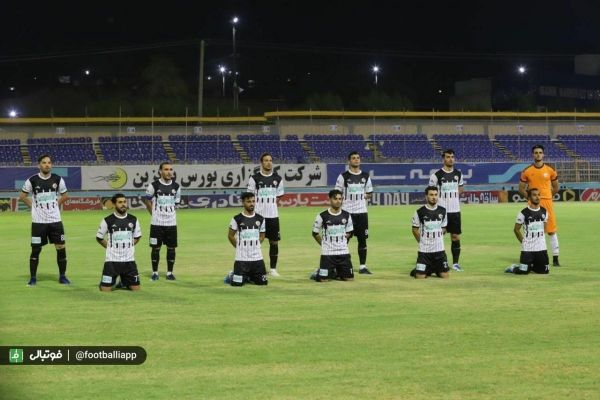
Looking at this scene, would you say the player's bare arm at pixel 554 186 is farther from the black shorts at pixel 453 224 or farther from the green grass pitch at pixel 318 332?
the black shorts at pixel 453 224

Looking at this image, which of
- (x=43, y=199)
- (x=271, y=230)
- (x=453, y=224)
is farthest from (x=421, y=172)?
(x=43, y=199)

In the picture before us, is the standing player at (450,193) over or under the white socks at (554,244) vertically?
over

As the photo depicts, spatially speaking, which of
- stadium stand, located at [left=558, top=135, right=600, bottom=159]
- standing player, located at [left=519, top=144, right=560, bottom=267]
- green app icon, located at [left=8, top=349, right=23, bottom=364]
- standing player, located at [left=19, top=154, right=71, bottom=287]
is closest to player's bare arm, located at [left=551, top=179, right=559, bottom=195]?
standing player, located at [left=519, top=144, right=560, bottom=267]

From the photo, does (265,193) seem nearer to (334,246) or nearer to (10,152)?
(334,246)

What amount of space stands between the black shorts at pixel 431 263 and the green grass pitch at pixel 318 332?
279mm

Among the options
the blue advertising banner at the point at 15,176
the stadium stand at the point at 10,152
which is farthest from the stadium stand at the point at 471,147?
the stadium stand at the point at 10,152

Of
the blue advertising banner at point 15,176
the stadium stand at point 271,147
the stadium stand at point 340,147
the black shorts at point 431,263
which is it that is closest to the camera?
the black shorts at point 431,263

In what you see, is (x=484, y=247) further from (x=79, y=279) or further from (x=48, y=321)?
(x=48, y=321)

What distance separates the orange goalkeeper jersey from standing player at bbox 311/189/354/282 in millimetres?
4779

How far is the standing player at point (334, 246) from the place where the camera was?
15.4m

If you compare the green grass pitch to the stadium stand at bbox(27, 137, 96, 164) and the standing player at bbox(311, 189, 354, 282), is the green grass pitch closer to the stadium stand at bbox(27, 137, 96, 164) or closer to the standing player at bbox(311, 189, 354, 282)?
the standing player at bbox(311, 189, 354, 282)

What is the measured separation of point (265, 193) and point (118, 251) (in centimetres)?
343

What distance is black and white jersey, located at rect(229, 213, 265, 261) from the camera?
14.7 meters

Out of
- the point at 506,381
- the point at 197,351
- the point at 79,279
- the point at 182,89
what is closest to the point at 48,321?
the point at 197,351
